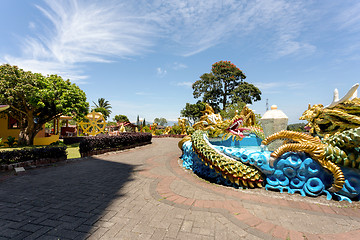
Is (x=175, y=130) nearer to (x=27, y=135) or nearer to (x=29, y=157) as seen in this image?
(x=27, y=135)

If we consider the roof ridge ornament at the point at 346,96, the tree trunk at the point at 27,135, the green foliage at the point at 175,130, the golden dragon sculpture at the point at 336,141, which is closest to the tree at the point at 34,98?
the tree trunk at the point at 27,135

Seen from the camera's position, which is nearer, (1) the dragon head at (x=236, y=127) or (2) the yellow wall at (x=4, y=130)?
(1) the dragon head at (x=236, y=127)

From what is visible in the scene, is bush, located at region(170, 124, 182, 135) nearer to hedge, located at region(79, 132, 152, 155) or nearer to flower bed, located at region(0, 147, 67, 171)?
hedge, located at region(79, 132, 152, 155)

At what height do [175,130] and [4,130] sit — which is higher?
[4,130]

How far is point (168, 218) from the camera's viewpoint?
3.14 meters

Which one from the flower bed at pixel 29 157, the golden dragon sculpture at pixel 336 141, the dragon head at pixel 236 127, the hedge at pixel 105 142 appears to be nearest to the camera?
the golden dragon sculpture at pixel 336 141

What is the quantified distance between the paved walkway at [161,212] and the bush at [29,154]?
5.14 feet

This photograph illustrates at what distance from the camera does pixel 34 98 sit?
12.7 meters

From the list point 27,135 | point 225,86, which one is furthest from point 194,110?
point 27,135

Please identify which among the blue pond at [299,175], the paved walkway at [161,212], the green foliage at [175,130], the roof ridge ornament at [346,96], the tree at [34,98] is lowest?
the paved walkway at [161,212]

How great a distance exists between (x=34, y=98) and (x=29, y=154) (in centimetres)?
807

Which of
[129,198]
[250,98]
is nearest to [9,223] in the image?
[129,198]

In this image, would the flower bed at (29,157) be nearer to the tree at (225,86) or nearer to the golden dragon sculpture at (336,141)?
the golden dragon sculpture at (336,141)

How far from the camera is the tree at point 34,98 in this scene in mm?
12484
